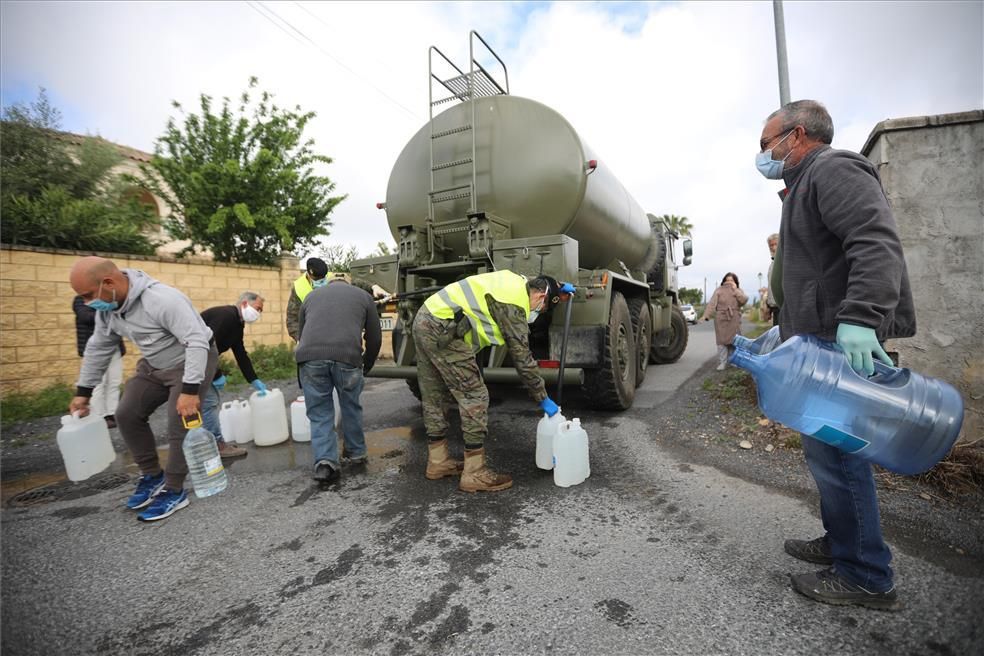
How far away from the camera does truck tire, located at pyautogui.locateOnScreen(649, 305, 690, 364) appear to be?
803cm

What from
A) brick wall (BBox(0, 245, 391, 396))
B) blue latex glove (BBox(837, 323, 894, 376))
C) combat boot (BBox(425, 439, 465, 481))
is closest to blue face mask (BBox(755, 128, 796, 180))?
blue latex glove (BBox(837, 323, 894, 376))

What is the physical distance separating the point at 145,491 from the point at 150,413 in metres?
0.51

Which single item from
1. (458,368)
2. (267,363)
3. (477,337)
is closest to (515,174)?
(477,337)

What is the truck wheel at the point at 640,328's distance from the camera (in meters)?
5.22

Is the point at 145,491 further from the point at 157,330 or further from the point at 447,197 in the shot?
the point at 447,197

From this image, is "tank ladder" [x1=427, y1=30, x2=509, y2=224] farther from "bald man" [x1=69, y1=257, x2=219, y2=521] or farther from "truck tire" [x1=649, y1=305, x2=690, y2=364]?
"truck tire" [x1=649, y1=305, x2=690, y2=364]

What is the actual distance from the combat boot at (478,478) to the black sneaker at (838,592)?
161 centimetres

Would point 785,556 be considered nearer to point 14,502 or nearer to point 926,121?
point 926,121

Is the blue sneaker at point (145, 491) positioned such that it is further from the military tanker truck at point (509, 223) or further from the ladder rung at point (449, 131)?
the ladder rung at point (449, 131)

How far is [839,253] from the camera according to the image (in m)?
1.65

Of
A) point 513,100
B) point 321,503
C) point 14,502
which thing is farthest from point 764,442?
point 14,502

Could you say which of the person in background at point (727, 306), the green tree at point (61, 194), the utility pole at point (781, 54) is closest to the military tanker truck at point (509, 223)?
the person in background at point (727, 306)

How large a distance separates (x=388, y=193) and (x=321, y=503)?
3.12m

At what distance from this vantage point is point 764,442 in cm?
344
